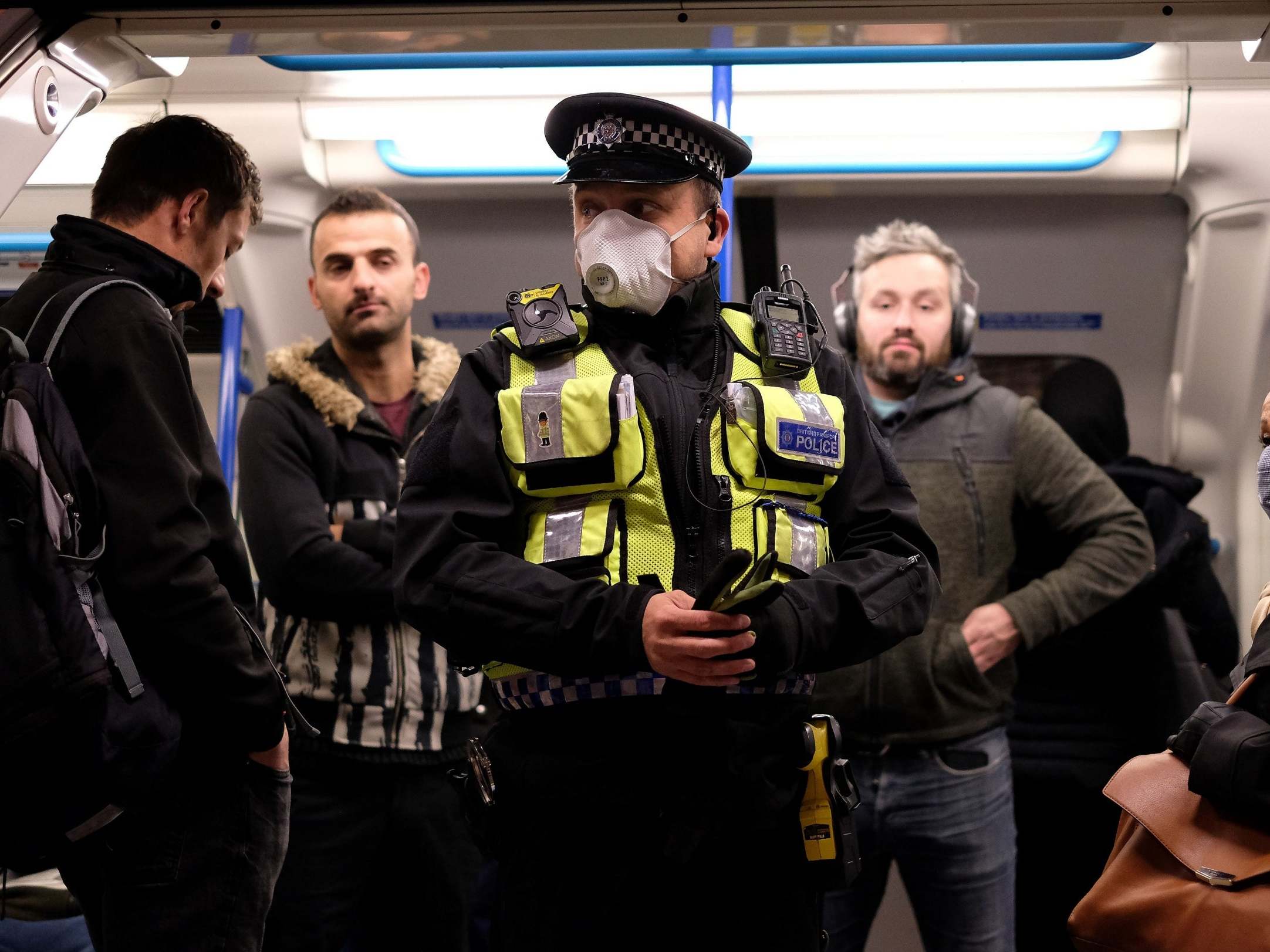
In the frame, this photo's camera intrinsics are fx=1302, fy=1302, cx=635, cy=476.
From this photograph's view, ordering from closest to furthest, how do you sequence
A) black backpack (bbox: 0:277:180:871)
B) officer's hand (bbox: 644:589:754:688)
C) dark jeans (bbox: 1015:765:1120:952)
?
officer's hand (bbox: 644:589:754:688)
black backpack (bbox: 0:277:180:871)
dark jeans (bbox: 1015:765:1120:952)

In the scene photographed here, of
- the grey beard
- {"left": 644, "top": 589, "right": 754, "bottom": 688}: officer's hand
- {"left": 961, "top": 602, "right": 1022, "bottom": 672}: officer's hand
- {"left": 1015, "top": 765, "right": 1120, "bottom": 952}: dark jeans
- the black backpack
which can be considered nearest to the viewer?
{"left": 644, "top": 589, "right": 754, "bottom": 688}: officer's hand

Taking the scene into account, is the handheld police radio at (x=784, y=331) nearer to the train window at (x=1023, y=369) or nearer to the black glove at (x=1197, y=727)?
the black glove at (x=1197, y=727)

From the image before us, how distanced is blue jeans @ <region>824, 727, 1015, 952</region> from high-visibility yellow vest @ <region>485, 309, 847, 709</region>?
114 centimetres

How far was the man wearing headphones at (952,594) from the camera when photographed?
3.04 m

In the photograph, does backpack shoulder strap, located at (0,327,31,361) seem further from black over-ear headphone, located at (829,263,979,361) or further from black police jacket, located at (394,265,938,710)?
black over-ear headphone, located at (829,263,979,361)

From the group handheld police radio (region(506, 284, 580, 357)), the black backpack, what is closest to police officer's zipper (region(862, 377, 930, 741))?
handheld police radio (region(506, 284, 580, 357))

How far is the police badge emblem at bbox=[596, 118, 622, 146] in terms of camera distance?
6.95ft

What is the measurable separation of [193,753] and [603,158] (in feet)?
3.93

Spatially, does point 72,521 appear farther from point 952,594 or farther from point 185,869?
point 952,594

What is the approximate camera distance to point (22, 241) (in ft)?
14.5

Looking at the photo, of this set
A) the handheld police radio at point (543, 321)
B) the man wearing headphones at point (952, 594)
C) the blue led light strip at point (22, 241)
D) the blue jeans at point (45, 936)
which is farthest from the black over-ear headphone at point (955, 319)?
the blue led light strip at point (22, 241)

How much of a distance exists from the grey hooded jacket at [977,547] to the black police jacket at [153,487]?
153 centimetres

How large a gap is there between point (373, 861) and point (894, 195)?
9.15 feet

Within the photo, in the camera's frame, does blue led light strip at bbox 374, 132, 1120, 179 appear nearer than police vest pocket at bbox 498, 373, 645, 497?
No
